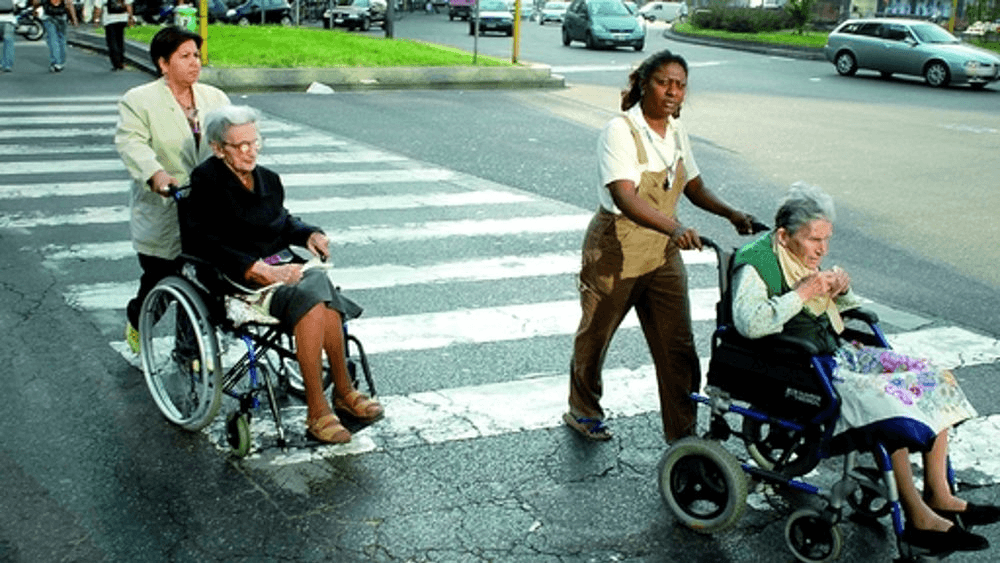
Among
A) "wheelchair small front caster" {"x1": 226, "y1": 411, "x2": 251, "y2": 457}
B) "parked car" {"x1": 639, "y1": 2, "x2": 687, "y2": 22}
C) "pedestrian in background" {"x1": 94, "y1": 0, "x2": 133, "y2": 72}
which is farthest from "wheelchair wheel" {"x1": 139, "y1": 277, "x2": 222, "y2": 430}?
"parked car" {"x1": 639, "y1": 2, "x2": 687, "y2": 22}

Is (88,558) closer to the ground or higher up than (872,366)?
closer to the ground

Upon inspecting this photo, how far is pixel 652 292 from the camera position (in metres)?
5.16

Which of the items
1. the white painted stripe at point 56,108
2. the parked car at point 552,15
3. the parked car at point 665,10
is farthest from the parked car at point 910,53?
the parked car at point 665,10

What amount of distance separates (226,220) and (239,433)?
0.93m

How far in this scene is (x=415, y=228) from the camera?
9.54m

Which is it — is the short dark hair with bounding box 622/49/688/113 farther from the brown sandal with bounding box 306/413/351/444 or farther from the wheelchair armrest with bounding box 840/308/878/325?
the brown sandal with bounding box 306/413/351/444

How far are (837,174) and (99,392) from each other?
29.7ft

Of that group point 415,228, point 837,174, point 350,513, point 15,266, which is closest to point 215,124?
point 350,513

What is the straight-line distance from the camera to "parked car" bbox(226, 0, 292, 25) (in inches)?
1538

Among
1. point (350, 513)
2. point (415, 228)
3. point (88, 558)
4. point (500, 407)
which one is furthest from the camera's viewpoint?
point (415, 228)

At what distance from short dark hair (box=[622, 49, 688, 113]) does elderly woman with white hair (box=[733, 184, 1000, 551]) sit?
764 millimetres

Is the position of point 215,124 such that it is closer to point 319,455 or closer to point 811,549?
point 319,455

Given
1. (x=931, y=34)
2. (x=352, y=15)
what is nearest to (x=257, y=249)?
(x=931, y=34)

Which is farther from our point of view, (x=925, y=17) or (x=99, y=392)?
(x=925, y=17)
